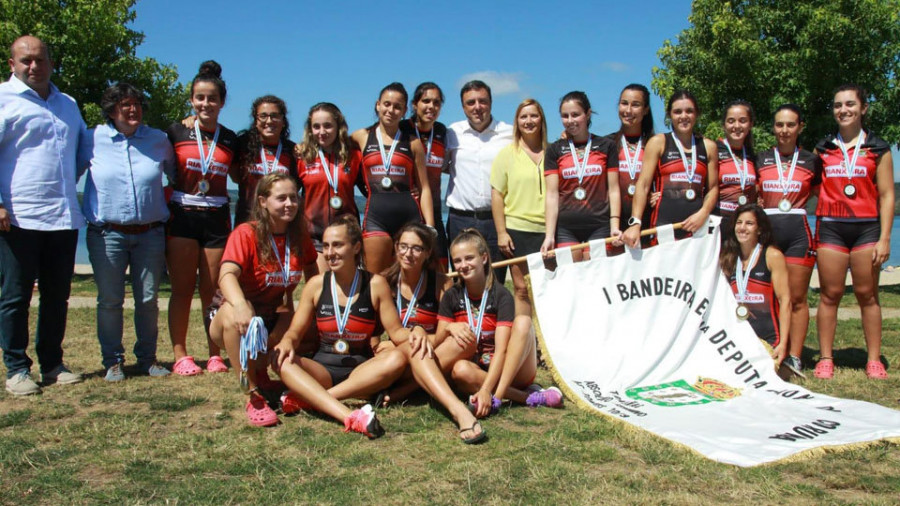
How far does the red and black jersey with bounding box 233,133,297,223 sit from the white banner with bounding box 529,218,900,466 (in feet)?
6.80

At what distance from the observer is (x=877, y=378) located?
545cm

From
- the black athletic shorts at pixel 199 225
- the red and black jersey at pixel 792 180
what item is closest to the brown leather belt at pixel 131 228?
Result: the black athletic shorts at pixel 199 225

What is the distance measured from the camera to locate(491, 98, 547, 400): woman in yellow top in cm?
558

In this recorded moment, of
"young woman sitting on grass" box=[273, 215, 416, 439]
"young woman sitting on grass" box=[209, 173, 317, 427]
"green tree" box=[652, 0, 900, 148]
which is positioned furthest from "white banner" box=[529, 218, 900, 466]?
"green tree" box=[652, 0, 900, 148]

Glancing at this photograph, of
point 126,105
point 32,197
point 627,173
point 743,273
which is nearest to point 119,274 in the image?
point 32,197

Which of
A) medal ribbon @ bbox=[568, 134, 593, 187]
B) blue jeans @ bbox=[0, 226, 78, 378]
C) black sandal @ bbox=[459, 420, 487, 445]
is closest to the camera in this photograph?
black sandal @ bbox=[459, 420, 487, 445]

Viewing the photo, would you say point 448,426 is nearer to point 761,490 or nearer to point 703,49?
point 761,490

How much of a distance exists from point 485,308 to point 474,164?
178 cm

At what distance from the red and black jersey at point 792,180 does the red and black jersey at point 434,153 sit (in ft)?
8.42

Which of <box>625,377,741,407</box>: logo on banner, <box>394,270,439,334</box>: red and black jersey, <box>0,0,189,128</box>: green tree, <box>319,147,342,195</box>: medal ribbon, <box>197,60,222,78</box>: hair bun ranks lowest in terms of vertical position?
<box>625,377,741,407</box>: logo on banner

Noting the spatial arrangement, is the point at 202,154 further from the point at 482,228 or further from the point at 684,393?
the point at 684,393

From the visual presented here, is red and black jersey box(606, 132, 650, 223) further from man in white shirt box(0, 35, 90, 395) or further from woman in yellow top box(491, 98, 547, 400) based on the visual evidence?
man in white shirt box(0, 35, 90, 395)

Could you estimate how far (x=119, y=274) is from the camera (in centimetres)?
537

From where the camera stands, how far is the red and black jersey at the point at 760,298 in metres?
5.45
